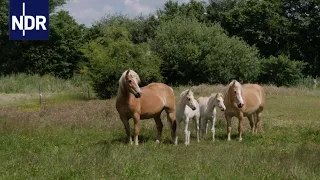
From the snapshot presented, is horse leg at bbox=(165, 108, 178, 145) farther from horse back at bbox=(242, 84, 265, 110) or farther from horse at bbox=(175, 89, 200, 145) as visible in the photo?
horse back at bbox=(242, 84, 265, 110)

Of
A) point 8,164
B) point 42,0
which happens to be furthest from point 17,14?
point 8,164

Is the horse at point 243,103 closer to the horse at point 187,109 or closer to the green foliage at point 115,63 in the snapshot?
the horse at point 187,109

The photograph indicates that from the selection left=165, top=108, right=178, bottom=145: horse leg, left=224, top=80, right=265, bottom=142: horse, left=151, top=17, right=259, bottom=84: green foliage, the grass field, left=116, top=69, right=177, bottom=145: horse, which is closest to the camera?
the grass field

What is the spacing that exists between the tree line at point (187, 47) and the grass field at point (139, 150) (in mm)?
13555

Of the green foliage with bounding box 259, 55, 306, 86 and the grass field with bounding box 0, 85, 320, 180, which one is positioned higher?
the green foliage with bounding box 259, 55, 306, 86

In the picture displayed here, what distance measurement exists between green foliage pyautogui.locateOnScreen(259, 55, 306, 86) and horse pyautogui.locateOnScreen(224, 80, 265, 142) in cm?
2805

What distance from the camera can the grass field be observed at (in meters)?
7.45

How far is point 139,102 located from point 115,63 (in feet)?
60.9

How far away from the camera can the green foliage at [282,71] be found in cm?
4212

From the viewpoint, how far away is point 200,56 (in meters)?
37.9

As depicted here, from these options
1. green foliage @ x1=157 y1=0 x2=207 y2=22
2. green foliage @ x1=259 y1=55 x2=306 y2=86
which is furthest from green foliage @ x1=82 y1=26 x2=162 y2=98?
green foliage @ x1=157 y1=0 x2=207 y2=22

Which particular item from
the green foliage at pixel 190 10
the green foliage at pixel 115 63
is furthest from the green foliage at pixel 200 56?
A: the green foliage at pixel 190 10

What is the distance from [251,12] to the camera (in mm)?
52094

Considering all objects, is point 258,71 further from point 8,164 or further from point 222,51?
point 8,164
